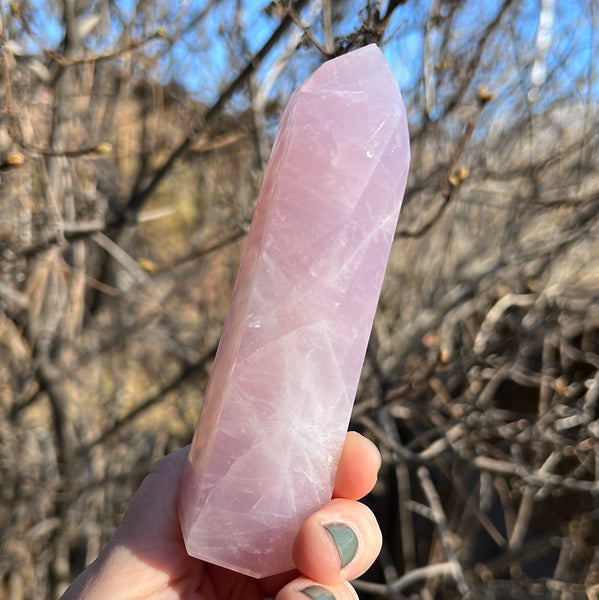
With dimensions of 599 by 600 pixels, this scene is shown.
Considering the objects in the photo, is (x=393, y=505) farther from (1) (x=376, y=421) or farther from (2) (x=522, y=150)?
(2) (x=522, y=150)

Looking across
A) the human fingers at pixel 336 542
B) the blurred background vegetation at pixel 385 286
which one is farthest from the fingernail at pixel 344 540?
the blurred background vegetation at pixel 385 286

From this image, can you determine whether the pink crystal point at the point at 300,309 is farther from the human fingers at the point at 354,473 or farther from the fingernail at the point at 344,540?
the human fingers at the point at 354,473

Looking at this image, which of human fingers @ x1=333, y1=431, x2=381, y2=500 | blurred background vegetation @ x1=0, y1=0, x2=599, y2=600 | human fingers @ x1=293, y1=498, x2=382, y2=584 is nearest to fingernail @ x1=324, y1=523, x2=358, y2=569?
human fingers @ x1=293, y1=498, x2=382, y2=584

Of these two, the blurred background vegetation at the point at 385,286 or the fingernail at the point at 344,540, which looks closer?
the fingernail at the point at 344,540

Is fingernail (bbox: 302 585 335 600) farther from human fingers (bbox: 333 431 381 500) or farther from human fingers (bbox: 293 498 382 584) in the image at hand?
human fingers (bbox: 333 431 381 500)

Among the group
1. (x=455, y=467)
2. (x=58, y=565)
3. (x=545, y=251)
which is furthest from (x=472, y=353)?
(x=58, y=565)
